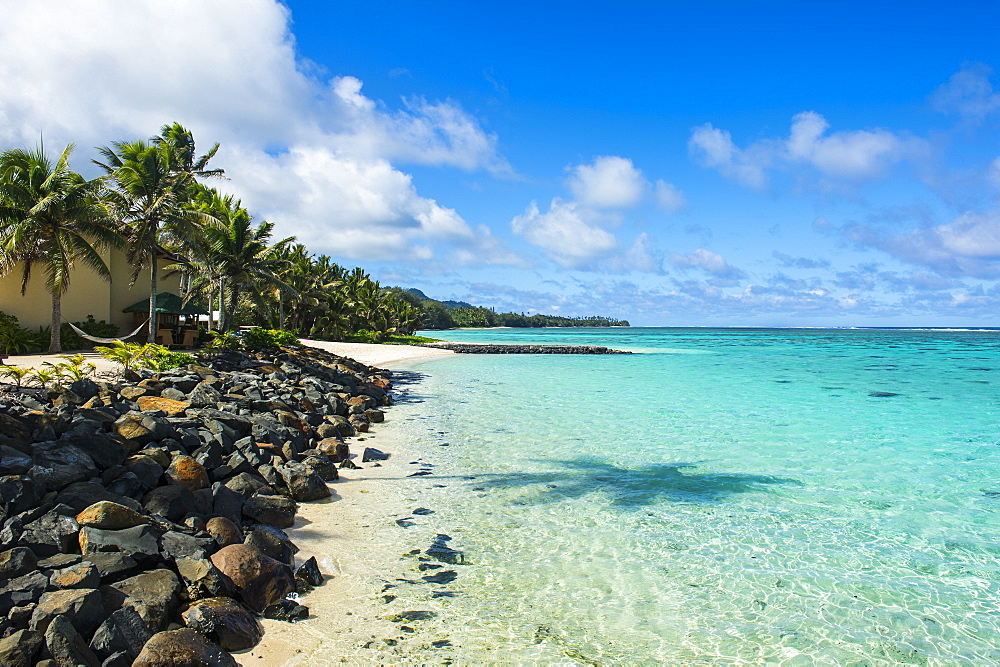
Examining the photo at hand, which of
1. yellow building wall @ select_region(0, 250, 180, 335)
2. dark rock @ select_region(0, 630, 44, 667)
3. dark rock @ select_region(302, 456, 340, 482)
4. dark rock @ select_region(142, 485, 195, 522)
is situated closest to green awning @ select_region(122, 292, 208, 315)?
yellow building wall @ select_region(0, 250, 180, 335)

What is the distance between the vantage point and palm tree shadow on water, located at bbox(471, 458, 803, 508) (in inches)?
340

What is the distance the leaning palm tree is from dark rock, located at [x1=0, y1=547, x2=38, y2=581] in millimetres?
18662

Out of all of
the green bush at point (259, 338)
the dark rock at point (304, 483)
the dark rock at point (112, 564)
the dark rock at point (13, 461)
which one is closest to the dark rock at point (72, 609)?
the dark rock at point (112, 564)

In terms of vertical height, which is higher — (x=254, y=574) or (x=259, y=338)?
(x=259, y=338)

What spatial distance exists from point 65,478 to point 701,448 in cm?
1084

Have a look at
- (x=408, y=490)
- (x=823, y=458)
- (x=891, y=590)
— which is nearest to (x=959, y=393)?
(x=823, y=458)

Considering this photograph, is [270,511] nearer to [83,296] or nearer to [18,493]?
[18,493]

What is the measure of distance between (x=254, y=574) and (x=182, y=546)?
738 millimetres

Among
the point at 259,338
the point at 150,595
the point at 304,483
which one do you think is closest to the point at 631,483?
the point at 304,483

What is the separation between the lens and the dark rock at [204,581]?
4.66 metres

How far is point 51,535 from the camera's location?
15.9 feet

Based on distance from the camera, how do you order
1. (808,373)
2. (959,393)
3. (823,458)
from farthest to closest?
(808,373) → (959,393) → (823,458)

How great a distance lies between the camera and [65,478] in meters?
5.89

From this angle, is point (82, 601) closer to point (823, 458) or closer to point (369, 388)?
point (823, 458)
